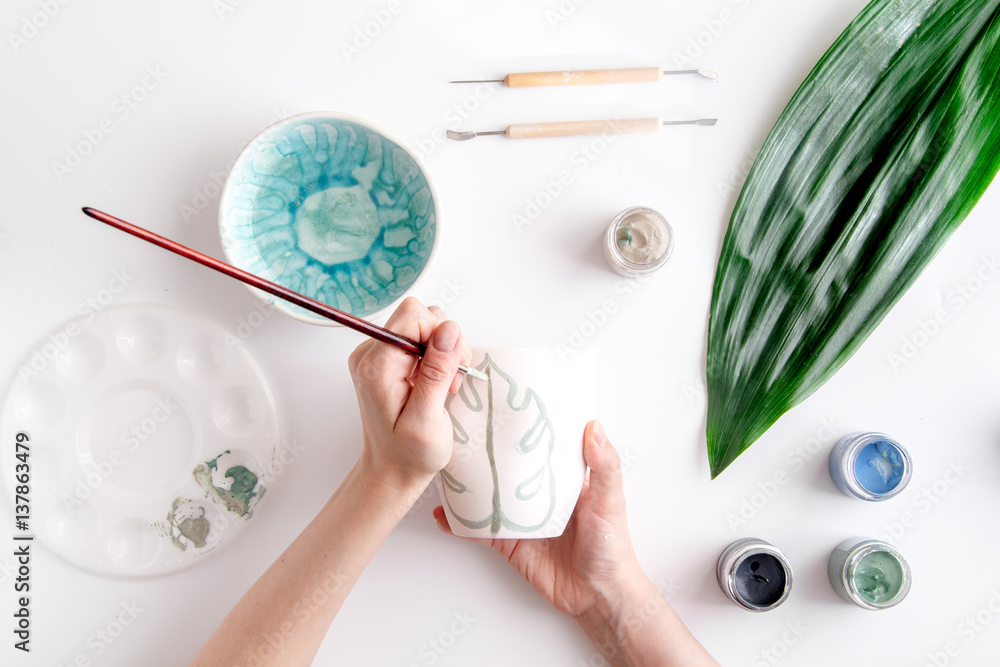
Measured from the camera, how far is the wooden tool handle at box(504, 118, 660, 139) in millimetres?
857

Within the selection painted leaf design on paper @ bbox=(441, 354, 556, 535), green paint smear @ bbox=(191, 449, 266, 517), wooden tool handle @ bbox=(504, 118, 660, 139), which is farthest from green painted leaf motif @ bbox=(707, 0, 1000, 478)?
green paint smear @ bbox=(191, 449, 266, 517)

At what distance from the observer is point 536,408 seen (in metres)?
0.62

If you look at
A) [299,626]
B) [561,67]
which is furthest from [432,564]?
[561,67]

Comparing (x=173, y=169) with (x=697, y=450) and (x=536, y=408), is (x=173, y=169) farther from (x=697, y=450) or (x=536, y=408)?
(x=697, y=450)

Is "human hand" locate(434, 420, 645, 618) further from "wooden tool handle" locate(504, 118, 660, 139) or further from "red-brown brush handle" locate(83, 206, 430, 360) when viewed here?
"wooden tool handle" locate(504, 118, 660, 139)

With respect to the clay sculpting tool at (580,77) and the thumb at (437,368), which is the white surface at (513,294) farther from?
the thumb at (437,368)

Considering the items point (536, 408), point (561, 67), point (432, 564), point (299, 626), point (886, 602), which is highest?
point (561, 67)

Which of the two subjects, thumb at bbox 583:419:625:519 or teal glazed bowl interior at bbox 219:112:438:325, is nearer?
thumb at bbox 583:419:625:519

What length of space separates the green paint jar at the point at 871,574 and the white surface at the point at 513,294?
0.13 feet

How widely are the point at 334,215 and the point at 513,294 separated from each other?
0.27 metres

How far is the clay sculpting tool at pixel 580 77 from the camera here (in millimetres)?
857

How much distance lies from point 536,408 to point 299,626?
0.38 meters

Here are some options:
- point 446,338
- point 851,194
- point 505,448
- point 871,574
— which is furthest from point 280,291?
point 871,574

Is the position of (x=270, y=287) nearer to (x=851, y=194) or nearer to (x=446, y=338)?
(x=446, y=338)
